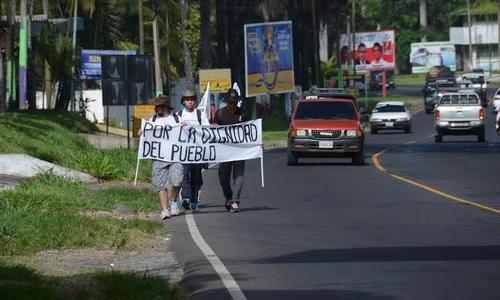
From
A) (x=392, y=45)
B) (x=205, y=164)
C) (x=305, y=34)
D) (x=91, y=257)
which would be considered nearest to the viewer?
(x=91, y=257)

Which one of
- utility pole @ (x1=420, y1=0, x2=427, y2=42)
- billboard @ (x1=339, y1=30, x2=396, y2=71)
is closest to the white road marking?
billboard @ (x1=339, y1=30, x2=396, y2=71)

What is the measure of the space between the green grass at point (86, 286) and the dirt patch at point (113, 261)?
64 centimetres

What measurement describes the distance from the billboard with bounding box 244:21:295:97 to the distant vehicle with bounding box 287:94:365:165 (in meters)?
30.2

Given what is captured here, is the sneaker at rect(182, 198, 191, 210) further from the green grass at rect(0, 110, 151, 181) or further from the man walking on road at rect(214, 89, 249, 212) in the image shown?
the green grass at rect(0, 110, 151, 181)

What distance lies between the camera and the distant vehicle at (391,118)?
62.8m

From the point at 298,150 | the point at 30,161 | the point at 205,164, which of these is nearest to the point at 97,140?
the point at 298,150

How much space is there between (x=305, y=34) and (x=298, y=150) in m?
44.5

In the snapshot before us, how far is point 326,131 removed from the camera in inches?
1371

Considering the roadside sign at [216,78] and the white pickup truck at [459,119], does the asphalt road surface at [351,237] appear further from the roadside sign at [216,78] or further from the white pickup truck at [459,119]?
the roadside sign at [216,78]

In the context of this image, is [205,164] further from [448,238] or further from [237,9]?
[237,9]

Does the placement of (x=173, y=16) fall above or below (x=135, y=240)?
above

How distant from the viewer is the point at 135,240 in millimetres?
16500

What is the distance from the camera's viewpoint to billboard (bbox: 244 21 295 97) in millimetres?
67375

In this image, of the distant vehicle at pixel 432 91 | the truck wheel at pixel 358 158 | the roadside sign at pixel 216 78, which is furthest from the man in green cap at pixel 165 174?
the distant vehicle at pixel 432 91
